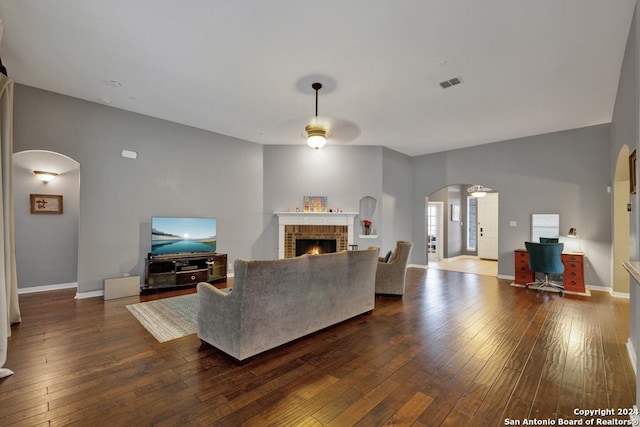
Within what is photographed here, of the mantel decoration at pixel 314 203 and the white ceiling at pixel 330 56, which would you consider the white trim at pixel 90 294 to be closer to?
the white ceiling at pixel 330 56

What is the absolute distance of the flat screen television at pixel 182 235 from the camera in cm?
525

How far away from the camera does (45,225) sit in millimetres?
5312

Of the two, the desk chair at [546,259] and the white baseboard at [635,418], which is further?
the desk chair at [546,259]

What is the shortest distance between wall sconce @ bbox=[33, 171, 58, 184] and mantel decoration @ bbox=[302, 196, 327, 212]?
4803 millimetres

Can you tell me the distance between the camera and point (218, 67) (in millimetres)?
3615

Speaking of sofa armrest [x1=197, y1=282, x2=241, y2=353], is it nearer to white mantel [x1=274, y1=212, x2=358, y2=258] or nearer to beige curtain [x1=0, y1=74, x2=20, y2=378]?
beige curtain [x1=0, y1=74, x2=20, y2=378]

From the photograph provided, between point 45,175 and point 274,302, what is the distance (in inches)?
211

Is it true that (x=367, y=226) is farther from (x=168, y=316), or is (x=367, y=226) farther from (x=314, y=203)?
(x=168, y=316)

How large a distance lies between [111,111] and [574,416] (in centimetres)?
675

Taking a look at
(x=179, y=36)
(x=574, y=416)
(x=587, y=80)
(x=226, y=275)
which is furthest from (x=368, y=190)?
(x=574, y=416)

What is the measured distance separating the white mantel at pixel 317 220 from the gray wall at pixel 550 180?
289 centimetres

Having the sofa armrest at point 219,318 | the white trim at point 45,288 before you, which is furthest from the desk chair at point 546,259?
the white trim at point 45,288

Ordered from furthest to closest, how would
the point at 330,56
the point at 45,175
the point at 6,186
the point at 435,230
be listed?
the point at 435,230, the point at 45,175, the point at 330,56, the point at 6,186

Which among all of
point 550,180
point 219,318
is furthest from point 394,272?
point 550,180
